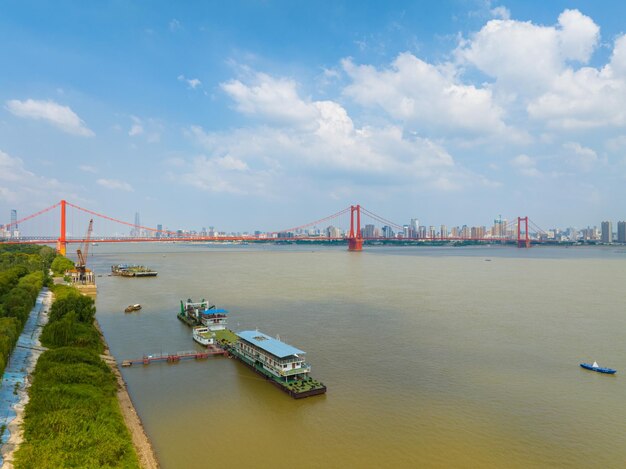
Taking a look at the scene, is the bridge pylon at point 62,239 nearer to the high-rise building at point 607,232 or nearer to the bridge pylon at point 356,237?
the bridge pylon at point 356,237

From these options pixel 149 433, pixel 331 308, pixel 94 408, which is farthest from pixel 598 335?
pixel 94 408

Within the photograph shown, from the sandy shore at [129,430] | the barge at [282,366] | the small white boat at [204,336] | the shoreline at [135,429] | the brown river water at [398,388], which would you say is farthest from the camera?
the small white boat at [204,336]

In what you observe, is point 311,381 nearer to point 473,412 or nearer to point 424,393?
point 424,393

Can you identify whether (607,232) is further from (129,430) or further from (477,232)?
(129,430)

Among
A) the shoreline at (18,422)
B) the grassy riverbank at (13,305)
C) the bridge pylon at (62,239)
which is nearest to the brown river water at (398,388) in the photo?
the shoreline at (18,422)

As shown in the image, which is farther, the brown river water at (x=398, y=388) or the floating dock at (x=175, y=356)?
the floating dock at (x=175, y=356)

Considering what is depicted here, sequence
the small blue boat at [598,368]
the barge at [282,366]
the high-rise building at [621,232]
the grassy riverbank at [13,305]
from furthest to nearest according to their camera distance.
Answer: the high-rise building at [621,232] → the small blue boat at [598,368] → the barge at [282,366] → the grassy riverbank at [13,305]

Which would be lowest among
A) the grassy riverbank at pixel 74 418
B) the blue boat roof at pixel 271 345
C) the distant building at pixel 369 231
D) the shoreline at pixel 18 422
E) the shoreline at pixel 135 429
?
the shoreline at pixel 135 429
